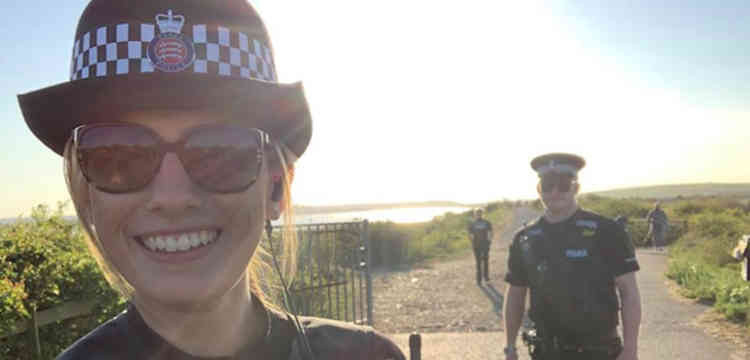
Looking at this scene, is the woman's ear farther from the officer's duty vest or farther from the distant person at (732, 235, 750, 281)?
the distant person at (732, 235, 750, 281)

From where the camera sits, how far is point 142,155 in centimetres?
106

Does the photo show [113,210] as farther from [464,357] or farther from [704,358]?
[704,358]

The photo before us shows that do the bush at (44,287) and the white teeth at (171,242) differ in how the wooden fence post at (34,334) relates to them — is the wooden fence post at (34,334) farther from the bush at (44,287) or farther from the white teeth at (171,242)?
the white teeth at (171,242)

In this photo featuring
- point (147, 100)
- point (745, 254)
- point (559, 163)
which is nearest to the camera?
point (147, 100)

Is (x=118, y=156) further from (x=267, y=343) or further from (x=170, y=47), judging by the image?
(x=267, y=343)

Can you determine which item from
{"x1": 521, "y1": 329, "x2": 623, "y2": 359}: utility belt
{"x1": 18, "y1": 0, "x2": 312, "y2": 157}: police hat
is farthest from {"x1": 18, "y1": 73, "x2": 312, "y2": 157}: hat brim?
{"x1": 521, "y1": 329, "x2": 623, "y2": 359}: utility belt

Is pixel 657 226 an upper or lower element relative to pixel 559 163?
lower

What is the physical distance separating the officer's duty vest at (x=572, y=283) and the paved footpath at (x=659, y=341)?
133 inches

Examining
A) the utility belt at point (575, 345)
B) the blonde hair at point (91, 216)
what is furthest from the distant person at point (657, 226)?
the blonde hair at point (91, 216)

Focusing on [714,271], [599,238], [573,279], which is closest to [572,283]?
[573,279]

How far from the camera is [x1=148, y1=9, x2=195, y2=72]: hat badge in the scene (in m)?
1.03

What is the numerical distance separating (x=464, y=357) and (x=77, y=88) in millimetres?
Result: 6672

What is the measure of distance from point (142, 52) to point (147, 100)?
0.35ft

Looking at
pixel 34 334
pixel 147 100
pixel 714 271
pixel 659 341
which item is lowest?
pixel 659 341
